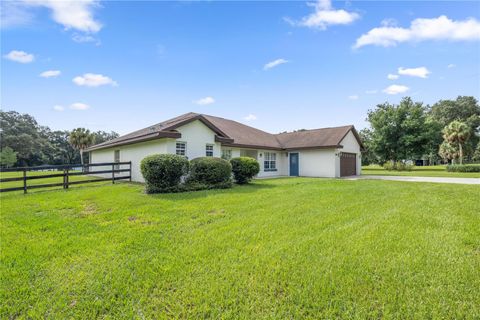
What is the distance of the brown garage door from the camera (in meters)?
19.9

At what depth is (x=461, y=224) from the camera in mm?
5270

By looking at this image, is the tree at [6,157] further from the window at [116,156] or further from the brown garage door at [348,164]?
the brown garage door at [348,164]

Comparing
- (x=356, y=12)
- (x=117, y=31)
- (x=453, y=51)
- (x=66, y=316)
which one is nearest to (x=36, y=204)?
(x=66, y=316)

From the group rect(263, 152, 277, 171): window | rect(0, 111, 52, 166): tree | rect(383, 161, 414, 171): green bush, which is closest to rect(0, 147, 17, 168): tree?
rect(0, 111, 52, 166): tree

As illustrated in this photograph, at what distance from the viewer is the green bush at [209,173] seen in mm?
11391

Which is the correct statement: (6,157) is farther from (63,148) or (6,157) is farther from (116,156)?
→ (116,156)

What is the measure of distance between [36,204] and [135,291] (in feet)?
25.0

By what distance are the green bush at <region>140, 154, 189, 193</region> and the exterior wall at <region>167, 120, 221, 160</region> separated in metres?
2.32

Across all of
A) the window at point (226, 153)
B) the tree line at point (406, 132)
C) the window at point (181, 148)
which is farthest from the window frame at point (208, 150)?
the tree line at point (406, 132)

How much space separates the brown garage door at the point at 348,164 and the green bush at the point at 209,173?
1233cm

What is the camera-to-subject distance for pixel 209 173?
11.4 m

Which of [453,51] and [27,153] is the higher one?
[453,51]

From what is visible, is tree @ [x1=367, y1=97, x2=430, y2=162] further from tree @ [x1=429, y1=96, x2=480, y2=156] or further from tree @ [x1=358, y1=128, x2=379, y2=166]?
tree @ [x1=429, y1=96, x2=480, y2=156]

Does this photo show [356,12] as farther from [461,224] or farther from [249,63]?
[461,224]
